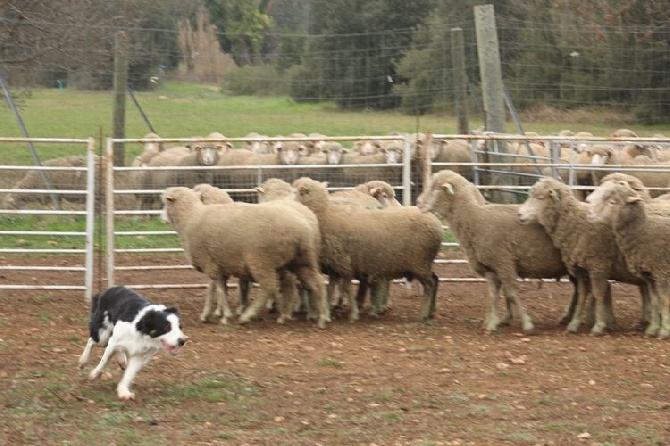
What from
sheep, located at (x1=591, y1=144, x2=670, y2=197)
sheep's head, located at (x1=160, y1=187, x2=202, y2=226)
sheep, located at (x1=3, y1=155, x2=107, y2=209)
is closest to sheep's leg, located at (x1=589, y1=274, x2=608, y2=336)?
sheep's head, located at (x1=160, y1=187, x2=202, y2=226)

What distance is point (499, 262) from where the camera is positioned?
10727 mm

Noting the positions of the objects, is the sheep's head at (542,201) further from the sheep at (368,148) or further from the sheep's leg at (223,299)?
the sheep at (368,148)

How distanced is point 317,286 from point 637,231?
9.45 ft

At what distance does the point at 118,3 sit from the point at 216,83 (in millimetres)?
4508

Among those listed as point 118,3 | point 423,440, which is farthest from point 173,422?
point 118,3

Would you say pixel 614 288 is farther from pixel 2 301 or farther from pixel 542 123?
pixel 542 123

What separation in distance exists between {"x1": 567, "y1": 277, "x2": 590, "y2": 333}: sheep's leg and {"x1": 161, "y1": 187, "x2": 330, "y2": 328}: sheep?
2215 mm

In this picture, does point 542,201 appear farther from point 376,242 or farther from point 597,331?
point 376,242

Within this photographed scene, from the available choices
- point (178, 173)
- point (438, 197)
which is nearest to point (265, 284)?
point (438, 197)

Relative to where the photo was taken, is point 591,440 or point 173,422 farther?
point 173,422

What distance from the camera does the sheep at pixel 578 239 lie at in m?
10.4

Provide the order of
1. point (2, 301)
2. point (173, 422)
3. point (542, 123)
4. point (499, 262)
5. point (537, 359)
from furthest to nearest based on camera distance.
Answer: point (542, 123), point (2, 301), point (499, 262), point (537, 359), point (173, 422)

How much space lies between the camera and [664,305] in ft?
33.4

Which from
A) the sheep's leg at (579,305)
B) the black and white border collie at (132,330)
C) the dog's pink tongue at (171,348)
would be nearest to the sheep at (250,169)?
the sheep's leg at (579,305)
